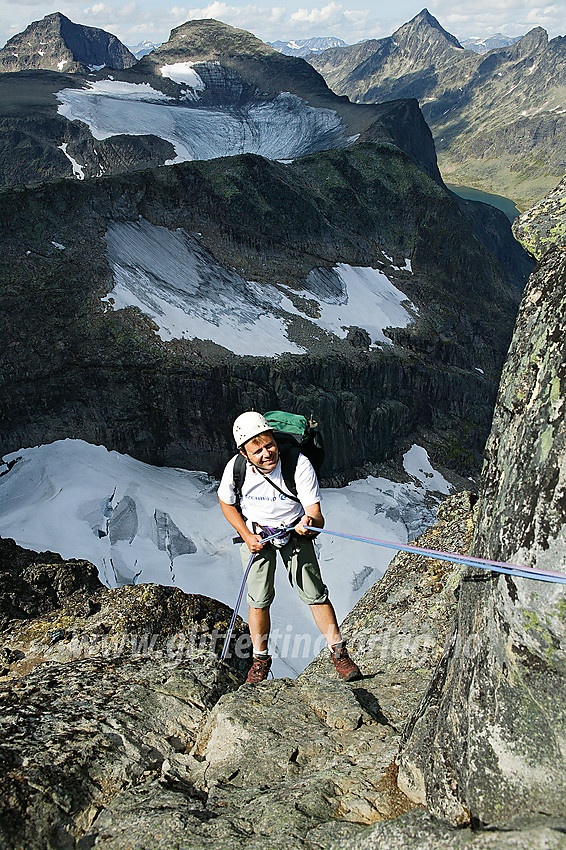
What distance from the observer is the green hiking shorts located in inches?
275

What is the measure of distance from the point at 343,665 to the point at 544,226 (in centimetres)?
560

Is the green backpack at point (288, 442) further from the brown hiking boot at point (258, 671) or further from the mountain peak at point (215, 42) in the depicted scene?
the mountain peak at point (215, 42)

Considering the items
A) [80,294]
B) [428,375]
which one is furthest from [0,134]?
[428,375]

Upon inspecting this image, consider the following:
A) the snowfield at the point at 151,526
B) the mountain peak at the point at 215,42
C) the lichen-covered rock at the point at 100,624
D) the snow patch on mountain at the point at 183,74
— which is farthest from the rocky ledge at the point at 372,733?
the mountain peak at the point at 215,42

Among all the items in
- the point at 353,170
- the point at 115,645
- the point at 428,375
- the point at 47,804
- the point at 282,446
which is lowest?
the point at 115,645

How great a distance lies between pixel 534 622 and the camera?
4.02m

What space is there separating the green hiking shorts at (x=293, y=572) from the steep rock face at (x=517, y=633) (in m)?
2.51

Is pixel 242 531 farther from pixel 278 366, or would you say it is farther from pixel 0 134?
pixel 0 134

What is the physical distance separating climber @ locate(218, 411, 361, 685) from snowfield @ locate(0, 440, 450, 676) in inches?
740

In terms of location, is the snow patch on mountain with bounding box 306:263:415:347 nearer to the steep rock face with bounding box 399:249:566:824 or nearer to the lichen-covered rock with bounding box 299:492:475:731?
the lichen-covered rock with bounding box 299:492:475:731

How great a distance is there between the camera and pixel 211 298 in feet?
171

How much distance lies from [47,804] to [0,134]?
340 ft

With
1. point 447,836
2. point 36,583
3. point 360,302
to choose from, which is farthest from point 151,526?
point 360,302

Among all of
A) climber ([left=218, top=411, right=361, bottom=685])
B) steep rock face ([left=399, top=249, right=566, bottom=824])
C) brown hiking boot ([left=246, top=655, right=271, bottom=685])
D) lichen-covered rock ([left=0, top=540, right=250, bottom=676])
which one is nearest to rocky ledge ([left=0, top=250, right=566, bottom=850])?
steep rock face ([left=399, top=249, right=566, bottom=824])
